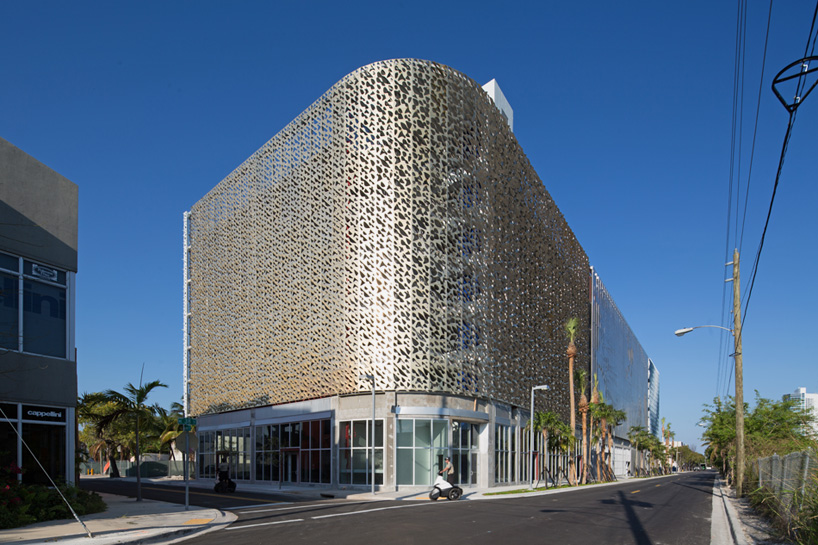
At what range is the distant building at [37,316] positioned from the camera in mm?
19453

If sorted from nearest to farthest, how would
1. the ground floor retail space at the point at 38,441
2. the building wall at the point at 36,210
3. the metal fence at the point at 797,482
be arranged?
the metal fence at the point at 797,482, the ground floor retail space at the point at 38,441, the building wall at the point at 36,210

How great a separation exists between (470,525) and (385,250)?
2401 centimetres

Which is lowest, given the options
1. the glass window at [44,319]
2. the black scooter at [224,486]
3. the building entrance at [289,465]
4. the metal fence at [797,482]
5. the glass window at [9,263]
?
the building entrance at [289,465]

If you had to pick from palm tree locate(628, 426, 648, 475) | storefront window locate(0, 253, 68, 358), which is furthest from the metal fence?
palm tree locate(628, 426, 648, 475)

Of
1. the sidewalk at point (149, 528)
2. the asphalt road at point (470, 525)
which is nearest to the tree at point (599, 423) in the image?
the asphalt road at point (470, 525)

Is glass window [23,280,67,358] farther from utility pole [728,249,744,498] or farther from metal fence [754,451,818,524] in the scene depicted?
utility pole [728,249,744,498]

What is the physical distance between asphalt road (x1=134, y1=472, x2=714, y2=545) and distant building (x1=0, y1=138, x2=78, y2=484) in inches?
262

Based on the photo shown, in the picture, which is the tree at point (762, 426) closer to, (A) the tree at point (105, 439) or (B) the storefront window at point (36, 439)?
(B) the storefront window at point (36, 439)

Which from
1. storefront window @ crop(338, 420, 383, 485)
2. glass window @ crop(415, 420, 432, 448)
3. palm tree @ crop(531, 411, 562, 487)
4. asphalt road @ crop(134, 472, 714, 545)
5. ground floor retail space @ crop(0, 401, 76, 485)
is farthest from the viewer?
palm tree @ crop(531, 411, 562, 487)

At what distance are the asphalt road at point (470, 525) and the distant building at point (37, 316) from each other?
21.9ft

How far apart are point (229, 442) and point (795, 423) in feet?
141

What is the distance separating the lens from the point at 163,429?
7469 centimetres

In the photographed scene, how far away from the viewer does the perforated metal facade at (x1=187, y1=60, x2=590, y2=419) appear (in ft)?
129

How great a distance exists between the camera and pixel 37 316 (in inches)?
811
